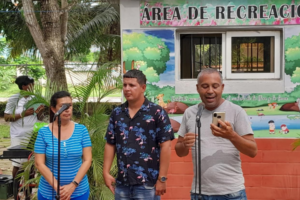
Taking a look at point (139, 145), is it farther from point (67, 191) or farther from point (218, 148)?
point (67, 191)

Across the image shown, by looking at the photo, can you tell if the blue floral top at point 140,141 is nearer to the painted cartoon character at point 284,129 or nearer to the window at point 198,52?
the window at point 198,52

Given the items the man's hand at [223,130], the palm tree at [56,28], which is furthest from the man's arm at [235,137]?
the palm tree at [56,28]

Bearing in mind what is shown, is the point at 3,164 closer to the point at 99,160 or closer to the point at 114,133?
the point at 99,160

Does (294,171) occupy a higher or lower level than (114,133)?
lower

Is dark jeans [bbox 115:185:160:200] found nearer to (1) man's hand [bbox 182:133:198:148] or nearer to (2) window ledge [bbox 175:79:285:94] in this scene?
(1) man's hand [bbox 182:133:198:148]

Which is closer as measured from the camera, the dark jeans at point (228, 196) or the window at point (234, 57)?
the dark jeans at point (228, 196)

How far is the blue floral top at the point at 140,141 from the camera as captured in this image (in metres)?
3.52

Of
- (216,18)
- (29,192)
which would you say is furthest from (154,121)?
(29,192)

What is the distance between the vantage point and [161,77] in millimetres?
5570

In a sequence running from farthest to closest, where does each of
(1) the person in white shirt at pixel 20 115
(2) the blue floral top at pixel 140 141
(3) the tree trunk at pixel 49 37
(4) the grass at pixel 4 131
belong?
1. (4) the grass at pixel 4 131
2. (3) the tree trunk at pixel 49 37
3. (1) the person in white shirt at pixel 20 115
4. (2) the blue floral top at pixel 140 141

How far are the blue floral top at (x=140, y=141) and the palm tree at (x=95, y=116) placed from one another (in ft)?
6.15

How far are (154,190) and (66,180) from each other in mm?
860

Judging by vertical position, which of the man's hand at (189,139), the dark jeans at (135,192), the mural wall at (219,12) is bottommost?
the dark jeans at (135,192)

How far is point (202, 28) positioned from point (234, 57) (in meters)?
0.55
